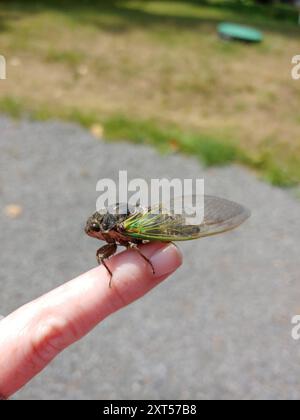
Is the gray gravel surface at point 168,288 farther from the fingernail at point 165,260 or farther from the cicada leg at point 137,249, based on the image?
the fingernail at point 165,260

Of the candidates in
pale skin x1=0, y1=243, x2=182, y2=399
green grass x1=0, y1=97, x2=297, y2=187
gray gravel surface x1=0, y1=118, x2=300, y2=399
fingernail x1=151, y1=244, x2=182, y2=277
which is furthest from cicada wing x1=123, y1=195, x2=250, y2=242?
green grass x1=0, y1=97, x2=297, y2=187

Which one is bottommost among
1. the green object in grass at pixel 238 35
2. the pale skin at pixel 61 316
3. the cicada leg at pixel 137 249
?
the pale skin at pixel 61 316

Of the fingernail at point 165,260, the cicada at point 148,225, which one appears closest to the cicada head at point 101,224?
the cicada at point 148,225

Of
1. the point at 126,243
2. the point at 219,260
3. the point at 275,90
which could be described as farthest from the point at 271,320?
the point at 275,90

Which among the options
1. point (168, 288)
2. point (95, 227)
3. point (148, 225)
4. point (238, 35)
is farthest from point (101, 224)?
point (238, 35)

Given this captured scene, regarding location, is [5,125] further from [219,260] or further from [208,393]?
[208,393]
